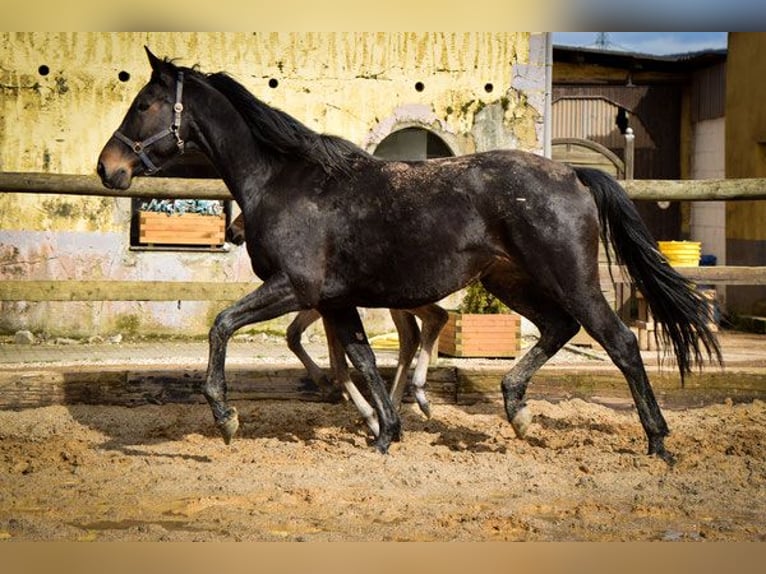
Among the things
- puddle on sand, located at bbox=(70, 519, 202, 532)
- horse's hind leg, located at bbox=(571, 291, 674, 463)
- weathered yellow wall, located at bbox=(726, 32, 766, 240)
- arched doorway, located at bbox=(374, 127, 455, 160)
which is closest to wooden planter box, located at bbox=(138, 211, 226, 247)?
arched doorway, located at bbox=(374, 127, 455, 160)

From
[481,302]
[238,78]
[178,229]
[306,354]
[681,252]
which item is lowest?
[306,354]

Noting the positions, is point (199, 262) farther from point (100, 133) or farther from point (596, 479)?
point (596, 479)

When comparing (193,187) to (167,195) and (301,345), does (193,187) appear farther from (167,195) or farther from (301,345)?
(301,345)

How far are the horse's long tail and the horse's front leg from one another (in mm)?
1814

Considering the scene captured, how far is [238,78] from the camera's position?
12.8m

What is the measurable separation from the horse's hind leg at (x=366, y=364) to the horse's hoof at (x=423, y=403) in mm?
626

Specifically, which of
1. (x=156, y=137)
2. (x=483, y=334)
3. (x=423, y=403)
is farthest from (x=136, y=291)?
(x=483, y=334)

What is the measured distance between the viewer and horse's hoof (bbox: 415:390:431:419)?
726cm

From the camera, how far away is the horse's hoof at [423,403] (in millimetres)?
7258

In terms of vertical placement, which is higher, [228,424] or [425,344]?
[425,344]

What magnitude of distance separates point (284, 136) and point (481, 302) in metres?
5.03

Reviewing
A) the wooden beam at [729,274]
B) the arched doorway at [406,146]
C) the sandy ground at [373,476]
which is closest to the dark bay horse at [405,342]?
the sandy ground at [373,476]

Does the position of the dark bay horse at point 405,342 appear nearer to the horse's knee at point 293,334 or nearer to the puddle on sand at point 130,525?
the horse's knee at point 293,334

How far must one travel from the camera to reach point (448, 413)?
7551 mm
